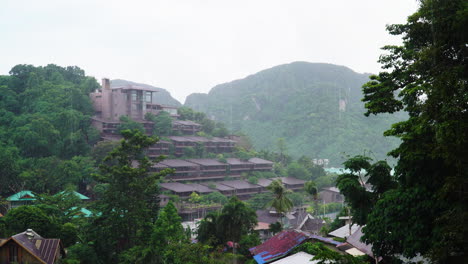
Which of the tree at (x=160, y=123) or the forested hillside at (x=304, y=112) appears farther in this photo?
the forested hillside at (x=304, y=112)

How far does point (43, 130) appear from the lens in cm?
4281

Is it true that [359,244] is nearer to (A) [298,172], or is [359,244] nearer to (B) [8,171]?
(B) [8,171]

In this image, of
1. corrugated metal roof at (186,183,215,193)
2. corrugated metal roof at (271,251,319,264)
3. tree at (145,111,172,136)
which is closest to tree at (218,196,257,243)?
corrugated metal roof at (271,251,319,264)

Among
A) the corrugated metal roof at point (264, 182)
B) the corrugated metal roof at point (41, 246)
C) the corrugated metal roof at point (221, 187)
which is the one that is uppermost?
the corrugated metal roof at point (41, 246)

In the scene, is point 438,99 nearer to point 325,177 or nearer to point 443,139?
point 443,139

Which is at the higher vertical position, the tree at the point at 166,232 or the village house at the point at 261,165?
the tree at the point at 166,232

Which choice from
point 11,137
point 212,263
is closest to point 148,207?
point 212,263

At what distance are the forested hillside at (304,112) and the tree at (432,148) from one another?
254 ft

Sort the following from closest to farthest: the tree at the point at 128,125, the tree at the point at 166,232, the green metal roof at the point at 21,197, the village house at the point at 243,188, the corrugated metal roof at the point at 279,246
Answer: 1. the corrugated metal roof at the point at 279,246
2. the tree at the point at 166,232
3. the green metal roof at the point at 21,197
4. the tree at the point at 128,125
5. the village house at the point at 243,188

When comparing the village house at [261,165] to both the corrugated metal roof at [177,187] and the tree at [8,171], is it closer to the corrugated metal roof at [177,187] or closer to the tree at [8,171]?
the corrugated metal roof at [177,187]

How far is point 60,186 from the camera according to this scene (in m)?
38.6

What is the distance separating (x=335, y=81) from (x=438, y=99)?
482ft

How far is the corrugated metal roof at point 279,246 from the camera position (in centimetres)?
1755

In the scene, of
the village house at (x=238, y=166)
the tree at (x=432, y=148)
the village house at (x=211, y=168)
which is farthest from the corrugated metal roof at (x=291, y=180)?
the tree at (x=432, y=148)
